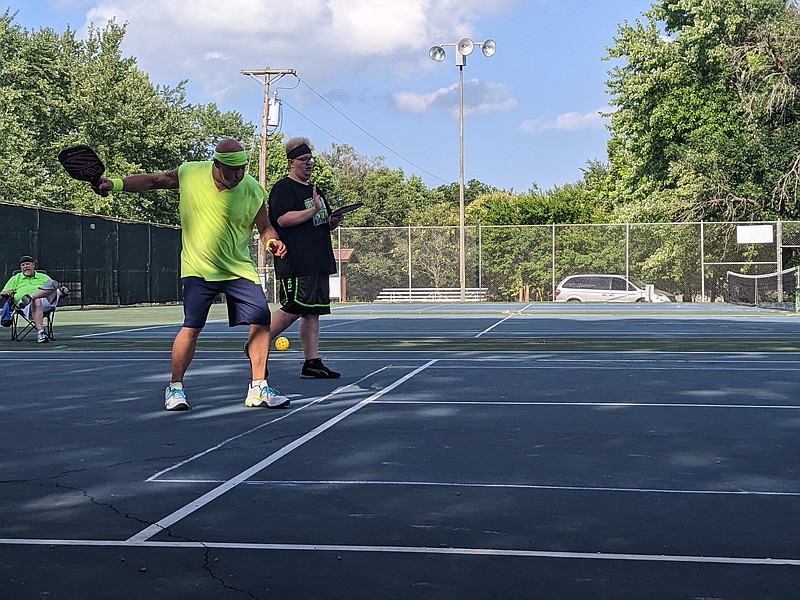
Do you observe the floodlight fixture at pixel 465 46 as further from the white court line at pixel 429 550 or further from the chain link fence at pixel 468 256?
the white court line at pixel 429 550

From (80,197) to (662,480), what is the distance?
174ft

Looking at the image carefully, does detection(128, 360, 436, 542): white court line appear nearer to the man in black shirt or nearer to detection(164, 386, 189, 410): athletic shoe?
detection(164, 386, 189, 410): athletic shoe

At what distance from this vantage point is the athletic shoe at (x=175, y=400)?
24.7 ft

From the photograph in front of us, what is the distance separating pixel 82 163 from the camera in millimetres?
7305

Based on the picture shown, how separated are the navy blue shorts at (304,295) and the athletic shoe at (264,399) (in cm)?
168

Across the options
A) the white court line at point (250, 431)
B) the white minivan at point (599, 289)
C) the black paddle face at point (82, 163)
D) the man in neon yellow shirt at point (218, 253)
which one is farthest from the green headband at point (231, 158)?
the white minivan at point (599, 289)

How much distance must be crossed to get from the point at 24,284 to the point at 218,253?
906 cm

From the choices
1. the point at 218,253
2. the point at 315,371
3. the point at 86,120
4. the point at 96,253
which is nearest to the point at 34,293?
the point at 315,371

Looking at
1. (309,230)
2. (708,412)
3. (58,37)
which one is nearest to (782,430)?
(708,412)

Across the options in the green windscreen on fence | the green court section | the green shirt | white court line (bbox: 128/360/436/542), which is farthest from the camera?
the green windscreen on fence

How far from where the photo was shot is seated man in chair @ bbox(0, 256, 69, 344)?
1546cm

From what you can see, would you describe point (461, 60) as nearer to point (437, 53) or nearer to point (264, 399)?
point (437, 53)

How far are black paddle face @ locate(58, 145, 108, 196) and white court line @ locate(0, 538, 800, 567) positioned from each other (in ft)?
12.3

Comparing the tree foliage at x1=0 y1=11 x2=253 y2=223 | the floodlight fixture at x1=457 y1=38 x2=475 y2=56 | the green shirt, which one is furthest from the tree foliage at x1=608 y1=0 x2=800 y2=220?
the green shirt
